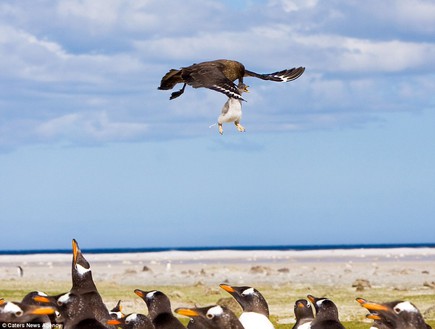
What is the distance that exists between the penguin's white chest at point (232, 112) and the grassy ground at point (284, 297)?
6.61 m

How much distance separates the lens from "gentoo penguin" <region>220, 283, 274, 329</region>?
15.6 metres

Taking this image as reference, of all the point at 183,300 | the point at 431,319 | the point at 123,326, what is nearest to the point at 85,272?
the point at 123,326

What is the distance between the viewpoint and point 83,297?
46.5 ft

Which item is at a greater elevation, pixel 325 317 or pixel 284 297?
pixel 284 297

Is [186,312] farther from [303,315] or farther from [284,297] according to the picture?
[284,297]

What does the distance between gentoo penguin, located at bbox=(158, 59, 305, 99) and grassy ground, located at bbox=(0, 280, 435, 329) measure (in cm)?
560

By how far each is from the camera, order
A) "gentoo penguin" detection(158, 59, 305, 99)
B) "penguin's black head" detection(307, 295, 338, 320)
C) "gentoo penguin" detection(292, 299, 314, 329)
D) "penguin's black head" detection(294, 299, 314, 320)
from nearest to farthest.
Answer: "penguin's black head" detection(307, 295, 338, 320), "gentoo penguin" detection(292, 299, 314, 329), "penguin's black head" detection(294, 299, 314, 320), "gentoo penguin" detection(158, 59, 305, 99)

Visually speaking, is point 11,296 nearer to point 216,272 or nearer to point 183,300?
point 183,300

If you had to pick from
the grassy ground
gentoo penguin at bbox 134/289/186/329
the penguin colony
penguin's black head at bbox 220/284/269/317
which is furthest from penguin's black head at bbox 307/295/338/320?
the grassy ground

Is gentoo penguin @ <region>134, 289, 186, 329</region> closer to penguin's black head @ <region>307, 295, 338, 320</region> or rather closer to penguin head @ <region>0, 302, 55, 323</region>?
penguin's black head @ <region>307, 295, 338, 320</region>

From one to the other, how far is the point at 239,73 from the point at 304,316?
4569 mm

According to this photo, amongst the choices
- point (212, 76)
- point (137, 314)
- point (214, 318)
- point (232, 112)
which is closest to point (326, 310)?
point (214, 318)

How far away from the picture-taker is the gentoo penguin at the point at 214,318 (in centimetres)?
1339

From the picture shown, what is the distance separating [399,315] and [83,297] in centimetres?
394
